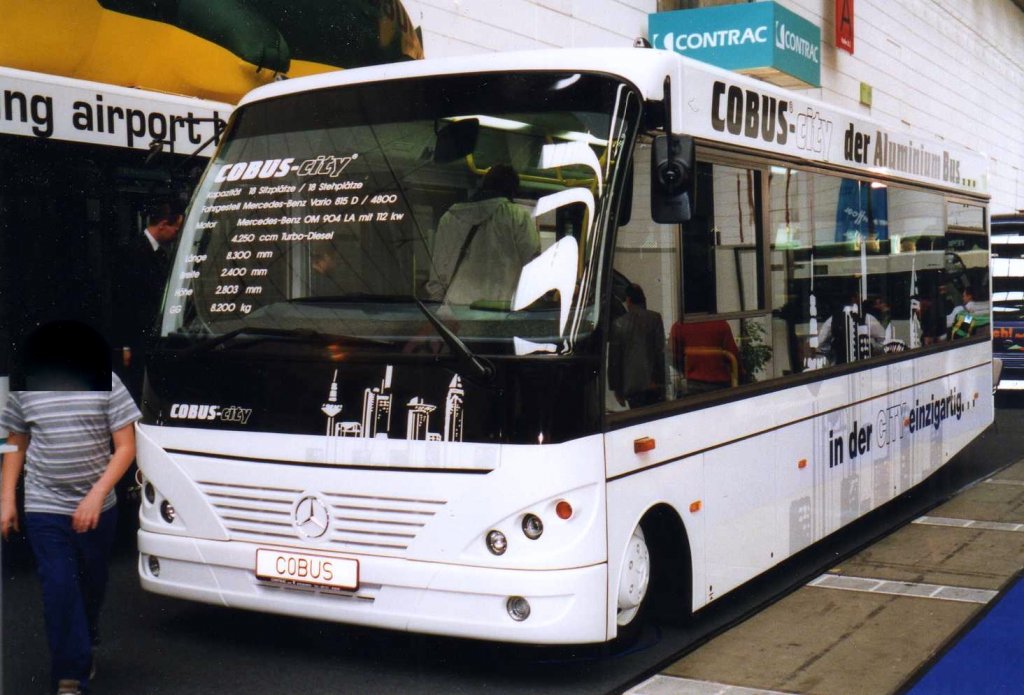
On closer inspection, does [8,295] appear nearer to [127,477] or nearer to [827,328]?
[127,477]

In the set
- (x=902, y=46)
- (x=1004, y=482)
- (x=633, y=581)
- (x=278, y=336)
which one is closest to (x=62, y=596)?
(x=278, y=336)

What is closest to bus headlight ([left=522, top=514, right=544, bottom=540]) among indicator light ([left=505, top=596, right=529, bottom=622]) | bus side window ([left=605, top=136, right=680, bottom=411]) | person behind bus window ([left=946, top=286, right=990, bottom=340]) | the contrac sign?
indicator light ([left=505, top=596, right=529, bottom=622])

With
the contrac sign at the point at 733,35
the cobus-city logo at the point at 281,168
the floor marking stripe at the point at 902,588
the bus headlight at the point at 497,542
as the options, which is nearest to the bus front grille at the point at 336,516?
the bus headlight at the point at 497,542

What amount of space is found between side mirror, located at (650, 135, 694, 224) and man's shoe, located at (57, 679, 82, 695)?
111 inches

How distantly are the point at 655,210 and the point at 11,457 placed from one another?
2.66 metres

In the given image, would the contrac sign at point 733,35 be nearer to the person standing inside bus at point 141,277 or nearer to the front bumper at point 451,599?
the person standing inside bus at point 141,277

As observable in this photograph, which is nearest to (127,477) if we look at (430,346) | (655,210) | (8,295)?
(8,295)

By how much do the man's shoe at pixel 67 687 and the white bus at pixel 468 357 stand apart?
2.75ft

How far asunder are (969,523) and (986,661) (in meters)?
3.69

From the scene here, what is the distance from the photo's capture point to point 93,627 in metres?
5.55

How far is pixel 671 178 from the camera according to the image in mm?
5465

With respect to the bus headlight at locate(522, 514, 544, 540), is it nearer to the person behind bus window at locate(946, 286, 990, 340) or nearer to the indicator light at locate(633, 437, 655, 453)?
the indicator light at locate(633, 437, 655, 453)

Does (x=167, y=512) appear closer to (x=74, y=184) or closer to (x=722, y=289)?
(x=74, y=184)

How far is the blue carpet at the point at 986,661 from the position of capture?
5.52 m
